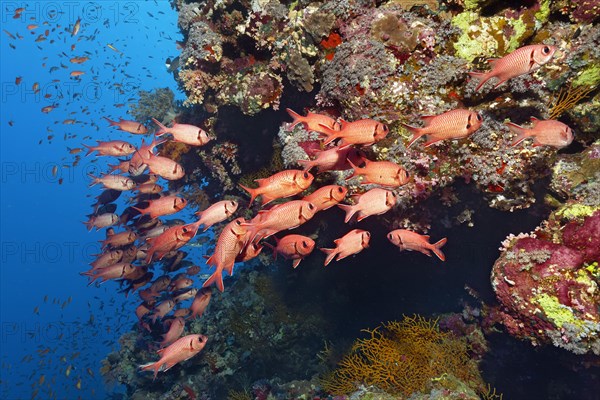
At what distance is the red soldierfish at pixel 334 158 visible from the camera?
4.50 metres

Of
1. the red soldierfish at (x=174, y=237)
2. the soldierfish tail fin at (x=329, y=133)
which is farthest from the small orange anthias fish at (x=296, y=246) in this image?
the soldierfish tail fin at (x=329, y=133)

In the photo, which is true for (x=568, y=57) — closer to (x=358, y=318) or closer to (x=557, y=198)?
(x=557, y=198)

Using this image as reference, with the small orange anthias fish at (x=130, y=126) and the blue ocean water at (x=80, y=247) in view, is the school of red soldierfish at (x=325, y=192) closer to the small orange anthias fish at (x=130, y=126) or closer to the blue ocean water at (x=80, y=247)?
the small orange anthias fish at (x=130, y=126)

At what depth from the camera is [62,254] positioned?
111 m

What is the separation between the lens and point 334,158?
457cm

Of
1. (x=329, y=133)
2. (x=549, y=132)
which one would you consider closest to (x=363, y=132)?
(x=329, y=133)

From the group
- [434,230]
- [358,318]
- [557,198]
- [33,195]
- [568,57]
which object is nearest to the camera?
[568,57]

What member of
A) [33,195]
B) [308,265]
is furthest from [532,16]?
[33,195]

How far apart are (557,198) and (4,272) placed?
13742 centimetres

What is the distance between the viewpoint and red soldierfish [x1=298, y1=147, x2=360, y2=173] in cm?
450

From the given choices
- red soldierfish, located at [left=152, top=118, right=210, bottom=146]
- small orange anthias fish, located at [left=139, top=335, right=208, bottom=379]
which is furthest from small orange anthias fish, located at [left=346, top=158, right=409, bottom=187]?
small orange anthias fish, located at [left=139, top=335, right=208, bottom=379]

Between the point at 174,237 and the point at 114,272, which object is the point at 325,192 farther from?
the point at 114,272

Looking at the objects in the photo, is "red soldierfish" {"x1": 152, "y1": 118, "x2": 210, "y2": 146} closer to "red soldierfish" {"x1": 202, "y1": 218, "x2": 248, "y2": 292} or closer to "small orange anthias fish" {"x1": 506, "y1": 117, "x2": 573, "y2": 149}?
"red soldierfish" {"x1": 202, "y1": 218, "x2": 248, "y2": 292}

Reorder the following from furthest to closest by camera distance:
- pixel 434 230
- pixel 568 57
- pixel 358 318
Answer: pixel 358 318 < pixel 434 230 < pixel 568 57
